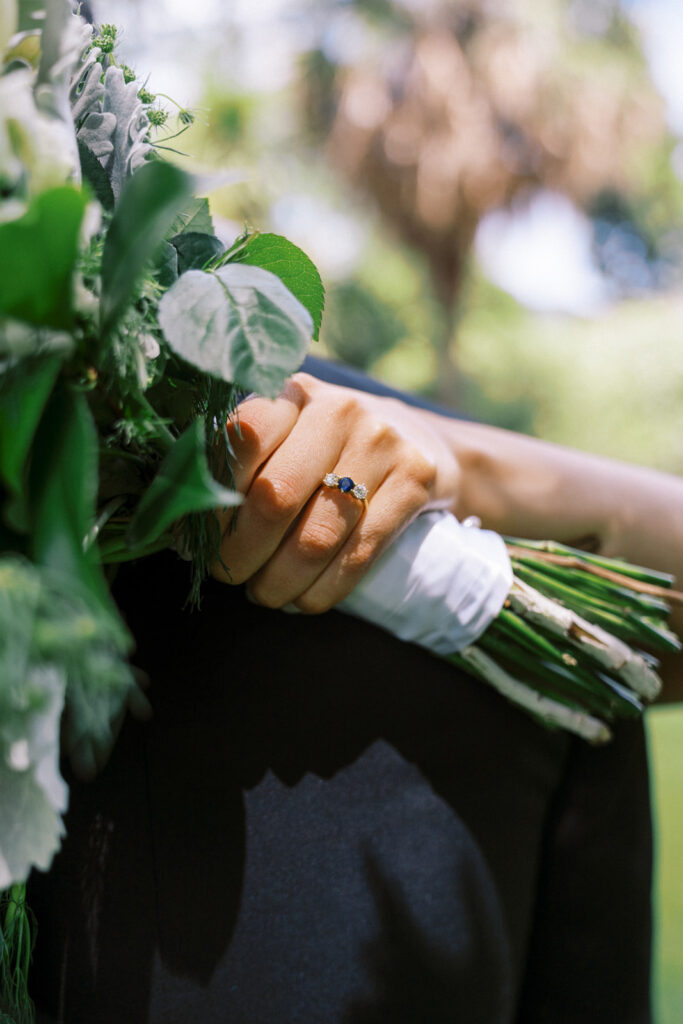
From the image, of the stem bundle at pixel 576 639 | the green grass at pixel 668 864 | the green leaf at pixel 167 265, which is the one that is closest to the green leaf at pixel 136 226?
the green leaf at pixel 167 265

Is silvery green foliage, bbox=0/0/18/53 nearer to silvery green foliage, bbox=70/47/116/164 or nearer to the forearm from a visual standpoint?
silvery green foliage, bbox=70/47/116/164

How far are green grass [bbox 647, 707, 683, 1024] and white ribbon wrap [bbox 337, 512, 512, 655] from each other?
2.65 feet

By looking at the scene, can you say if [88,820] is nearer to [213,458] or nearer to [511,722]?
[213,458]

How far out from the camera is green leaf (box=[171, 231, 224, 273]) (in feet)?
1.87

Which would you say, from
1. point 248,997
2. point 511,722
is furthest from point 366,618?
point 248,997

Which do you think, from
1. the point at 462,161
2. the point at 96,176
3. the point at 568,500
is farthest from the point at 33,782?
the point at 462,161

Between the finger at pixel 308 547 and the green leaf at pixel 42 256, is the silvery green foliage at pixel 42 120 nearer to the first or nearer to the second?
the green leaf at pixel 42 256

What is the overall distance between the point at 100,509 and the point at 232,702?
275 millimetres

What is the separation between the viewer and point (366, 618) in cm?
81

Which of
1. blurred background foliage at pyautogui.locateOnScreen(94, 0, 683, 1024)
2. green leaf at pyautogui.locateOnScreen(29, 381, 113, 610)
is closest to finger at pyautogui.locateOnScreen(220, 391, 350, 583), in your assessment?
green leaf at pyautogui.locateOnScreen(29, 381, 113, 610)

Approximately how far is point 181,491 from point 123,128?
299 millimetres

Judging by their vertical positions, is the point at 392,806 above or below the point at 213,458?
below

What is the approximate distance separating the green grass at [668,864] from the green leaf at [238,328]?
1269 mm

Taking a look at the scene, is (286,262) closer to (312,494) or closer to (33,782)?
(312,494)
